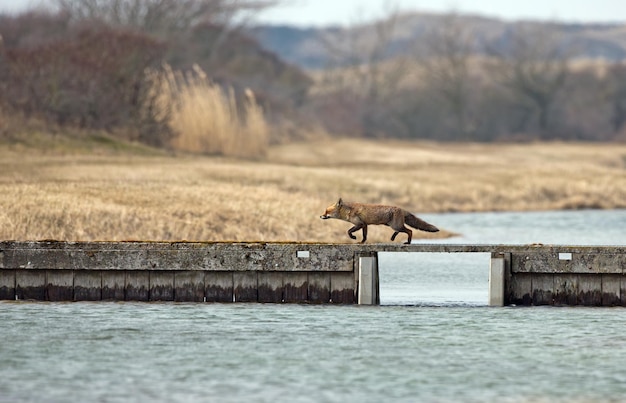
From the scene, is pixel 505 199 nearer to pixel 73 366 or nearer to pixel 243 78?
pixel 73 366

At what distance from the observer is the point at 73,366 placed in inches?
654

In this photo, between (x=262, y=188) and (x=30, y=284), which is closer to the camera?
(x=30, y=284)

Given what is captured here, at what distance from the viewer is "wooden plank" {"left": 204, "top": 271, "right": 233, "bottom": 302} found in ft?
72.8

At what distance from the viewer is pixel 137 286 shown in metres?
22.3

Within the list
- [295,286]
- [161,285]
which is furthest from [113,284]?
[295,286]

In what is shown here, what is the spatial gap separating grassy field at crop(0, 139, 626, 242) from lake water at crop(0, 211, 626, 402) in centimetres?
665

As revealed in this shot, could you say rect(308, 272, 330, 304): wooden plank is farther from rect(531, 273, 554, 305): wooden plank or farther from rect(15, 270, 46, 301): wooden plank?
rect(15, 270, 46, 301): wooden plank

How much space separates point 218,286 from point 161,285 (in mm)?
853

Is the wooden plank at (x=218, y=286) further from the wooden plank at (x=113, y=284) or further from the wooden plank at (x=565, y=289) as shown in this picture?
the wooden plank at (x=565, y=289)

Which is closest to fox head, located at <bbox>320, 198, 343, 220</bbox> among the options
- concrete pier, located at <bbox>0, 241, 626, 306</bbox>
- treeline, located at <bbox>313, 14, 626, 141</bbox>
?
concrete pier, located at <bbox>0, 241, 626, 306</bbox>

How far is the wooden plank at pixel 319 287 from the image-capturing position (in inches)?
867

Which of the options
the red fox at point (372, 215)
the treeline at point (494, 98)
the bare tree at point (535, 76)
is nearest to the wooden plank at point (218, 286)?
the red fox at point (372, 215)

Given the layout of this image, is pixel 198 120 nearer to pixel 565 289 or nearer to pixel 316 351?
pixel 565 289

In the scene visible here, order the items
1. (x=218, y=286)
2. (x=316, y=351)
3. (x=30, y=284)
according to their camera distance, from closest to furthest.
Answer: (x=316, y=351) → (x=218, y=286) → (x=30, y=284)
